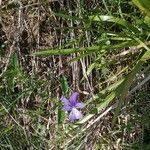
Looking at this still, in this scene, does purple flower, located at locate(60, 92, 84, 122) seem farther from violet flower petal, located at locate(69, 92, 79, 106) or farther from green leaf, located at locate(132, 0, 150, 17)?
green leaf, located at locate(132, 0, 150, 17)

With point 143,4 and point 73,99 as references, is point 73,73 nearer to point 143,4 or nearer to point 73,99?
point 73,99

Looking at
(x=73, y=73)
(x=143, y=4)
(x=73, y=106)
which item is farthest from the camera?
(x=73, y=73)

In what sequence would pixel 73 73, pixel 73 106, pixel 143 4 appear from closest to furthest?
pixel 143 4 < pixel 73 106 < pixel 73 73

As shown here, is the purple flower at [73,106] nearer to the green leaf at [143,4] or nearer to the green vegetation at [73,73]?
the green vegetation at [73,73]

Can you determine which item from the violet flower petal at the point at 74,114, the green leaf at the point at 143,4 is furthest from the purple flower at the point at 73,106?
the green leaf at the point at 143,4

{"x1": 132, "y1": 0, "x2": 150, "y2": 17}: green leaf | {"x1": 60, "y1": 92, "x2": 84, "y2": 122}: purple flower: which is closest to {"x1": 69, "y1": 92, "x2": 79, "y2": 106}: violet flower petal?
{"x1": 60, "y1": 92, "x2": 84, "y2": 122}: purple flower

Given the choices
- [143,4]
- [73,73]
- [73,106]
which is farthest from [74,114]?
[143,4]

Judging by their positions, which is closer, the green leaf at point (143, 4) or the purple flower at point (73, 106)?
the green leaf at point (143, 4)

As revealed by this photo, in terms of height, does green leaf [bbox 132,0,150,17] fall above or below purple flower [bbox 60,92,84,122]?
above

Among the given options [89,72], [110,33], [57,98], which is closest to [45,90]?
[57,98]

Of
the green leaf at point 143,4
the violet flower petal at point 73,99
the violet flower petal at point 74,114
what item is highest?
the green leaf at point 143,4
